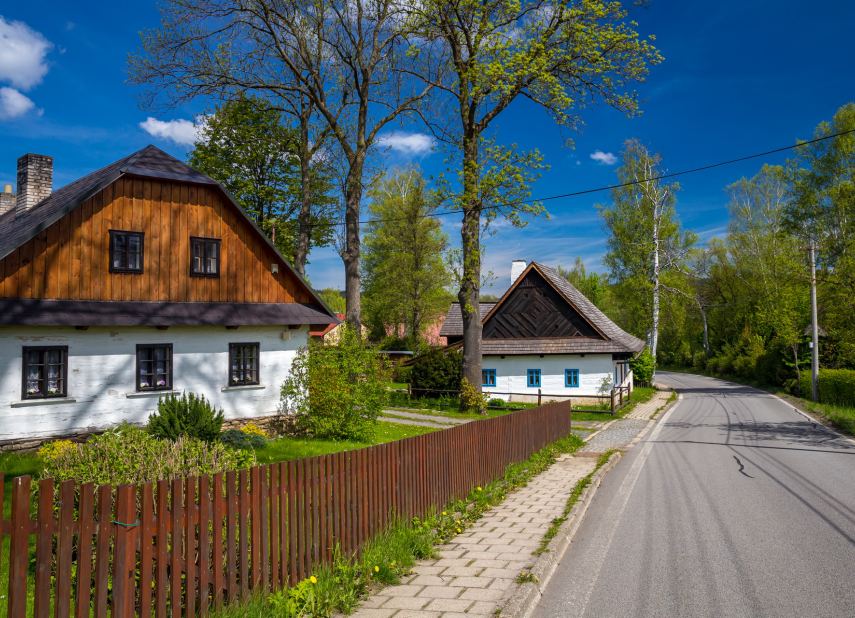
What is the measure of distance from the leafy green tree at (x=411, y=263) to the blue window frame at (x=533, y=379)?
16994mm

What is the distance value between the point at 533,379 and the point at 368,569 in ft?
79.8

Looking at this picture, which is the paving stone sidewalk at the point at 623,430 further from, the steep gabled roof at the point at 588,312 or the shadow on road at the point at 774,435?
the steep gabled roof at the point at 588,312

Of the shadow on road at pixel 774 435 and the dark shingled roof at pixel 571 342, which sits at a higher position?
the dark shingled roof at pixel 571 342

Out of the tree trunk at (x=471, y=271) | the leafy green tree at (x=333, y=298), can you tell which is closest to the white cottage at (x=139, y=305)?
the tree trunk at (x=471, y=271)

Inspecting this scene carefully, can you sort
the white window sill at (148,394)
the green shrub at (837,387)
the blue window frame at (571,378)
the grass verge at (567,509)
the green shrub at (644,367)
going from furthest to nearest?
the green shrub at (644,367) → the blue window frame at (571,378) → the green shrub at (837,387) → the white window sill at (148,394) → the grass verge at (567,509)

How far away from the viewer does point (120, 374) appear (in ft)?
43.2

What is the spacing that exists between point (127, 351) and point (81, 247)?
2.62 meters

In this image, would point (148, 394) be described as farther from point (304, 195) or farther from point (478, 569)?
point (304, 195)

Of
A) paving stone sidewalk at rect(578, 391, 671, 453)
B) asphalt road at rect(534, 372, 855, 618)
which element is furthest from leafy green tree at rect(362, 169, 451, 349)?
asphalt road at rect(534, 372, 855, 618)

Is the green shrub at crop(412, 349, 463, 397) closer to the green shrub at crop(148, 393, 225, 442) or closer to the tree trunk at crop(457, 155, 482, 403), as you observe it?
the tree trunk at crop(457, 155, 482, 403)

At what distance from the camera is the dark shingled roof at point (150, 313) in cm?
1169

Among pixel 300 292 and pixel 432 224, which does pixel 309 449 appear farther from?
pixel 432 224

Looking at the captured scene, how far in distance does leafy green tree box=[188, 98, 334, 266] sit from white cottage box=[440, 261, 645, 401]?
10961mm

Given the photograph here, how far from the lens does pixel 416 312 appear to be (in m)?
45.9
